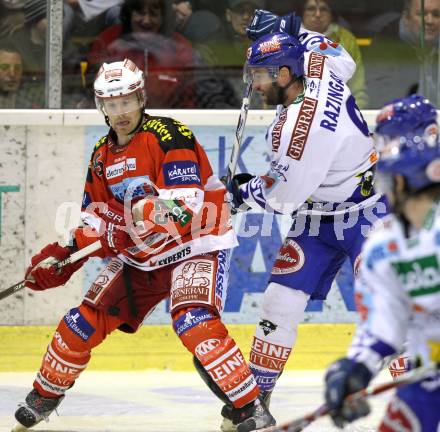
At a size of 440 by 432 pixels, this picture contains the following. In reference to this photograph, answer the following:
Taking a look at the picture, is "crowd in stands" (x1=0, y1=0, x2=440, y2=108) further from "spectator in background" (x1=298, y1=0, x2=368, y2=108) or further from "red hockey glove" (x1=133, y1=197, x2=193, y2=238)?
"red hockey glove" (x1=133, y1=197, x2=193, y2=238)

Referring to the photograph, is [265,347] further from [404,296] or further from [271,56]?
[404,296]

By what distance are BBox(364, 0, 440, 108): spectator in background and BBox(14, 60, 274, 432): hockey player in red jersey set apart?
5.89ft

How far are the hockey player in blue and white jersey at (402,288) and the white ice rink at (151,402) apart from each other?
1.69 meters

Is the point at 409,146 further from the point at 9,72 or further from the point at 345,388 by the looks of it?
the point at 9,72

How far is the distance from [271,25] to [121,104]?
2.80 feet

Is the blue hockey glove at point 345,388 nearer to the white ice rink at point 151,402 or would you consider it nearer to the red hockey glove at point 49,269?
the white ice rink at point 151,402

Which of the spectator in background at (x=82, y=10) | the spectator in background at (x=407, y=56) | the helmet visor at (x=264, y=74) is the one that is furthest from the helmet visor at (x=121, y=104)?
the spectator in background at (x=407, y=56)

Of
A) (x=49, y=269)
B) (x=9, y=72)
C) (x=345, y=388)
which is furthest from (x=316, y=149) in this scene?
(x=9, y=72)

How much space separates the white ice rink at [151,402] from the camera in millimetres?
4836

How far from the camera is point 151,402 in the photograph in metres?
5.26

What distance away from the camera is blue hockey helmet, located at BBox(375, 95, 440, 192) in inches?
114

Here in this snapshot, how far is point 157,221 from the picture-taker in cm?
443

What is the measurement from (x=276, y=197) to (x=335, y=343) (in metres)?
1.43

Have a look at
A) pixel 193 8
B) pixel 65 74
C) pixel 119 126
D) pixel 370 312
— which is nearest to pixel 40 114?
pixel 65 74
